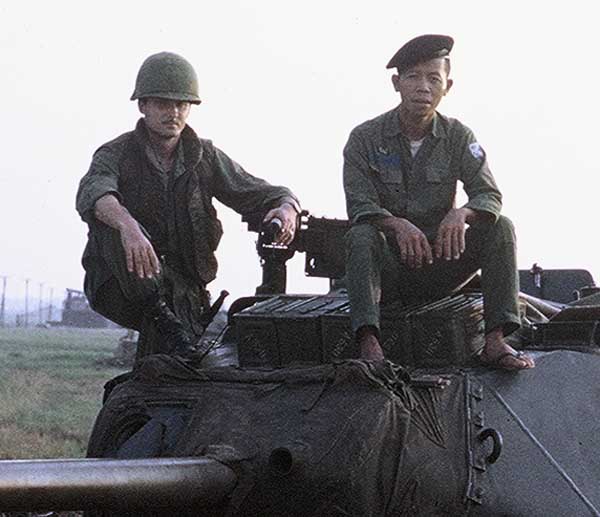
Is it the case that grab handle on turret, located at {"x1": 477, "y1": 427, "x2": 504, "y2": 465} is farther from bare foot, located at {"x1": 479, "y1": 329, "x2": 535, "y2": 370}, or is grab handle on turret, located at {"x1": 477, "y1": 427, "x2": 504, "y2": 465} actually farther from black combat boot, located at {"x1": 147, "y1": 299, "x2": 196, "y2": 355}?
black combat boot, located at {"x1": 147, "y1": 299, "x2": 196, "y2": 355}

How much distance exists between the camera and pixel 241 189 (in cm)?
852

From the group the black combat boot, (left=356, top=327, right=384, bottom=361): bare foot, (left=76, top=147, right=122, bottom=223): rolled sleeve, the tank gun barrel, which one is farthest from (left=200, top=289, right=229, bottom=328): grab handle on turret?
the tank gun barrel

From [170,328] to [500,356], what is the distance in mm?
1894

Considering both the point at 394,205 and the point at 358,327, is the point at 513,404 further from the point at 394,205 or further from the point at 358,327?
the point at 394,205

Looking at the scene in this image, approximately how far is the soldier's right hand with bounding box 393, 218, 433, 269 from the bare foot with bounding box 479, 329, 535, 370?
47 centimetres

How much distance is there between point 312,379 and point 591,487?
1.32 meters

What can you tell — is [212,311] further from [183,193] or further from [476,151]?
[476,151]

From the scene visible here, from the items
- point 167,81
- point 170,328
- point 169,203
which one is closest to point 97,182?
point 169,203

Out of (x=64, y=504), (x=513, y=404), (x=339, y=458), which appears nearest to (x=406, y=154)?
(x=513, y=404)

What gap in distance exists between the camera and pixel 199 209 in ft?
27.5

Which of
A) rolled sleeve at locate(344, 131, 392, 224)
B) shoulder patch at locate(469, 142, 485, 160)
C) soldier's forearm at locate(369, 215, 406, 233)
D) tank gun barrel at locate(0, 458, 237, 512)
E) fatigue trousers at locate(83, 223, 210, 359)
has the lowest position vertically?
tank gun barrel at locate(0, 458, 237, 512)

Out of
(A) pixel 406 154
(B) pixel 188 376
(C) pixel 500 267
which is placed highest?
(A) pixel 406 154

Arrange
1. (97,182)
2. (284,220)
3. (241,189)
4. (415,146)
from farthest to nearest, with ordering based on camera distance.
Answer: (241,189) → (284,220) → (97,182) → (415,146)

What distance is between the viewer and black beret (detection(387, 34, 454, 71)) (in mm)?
7607
